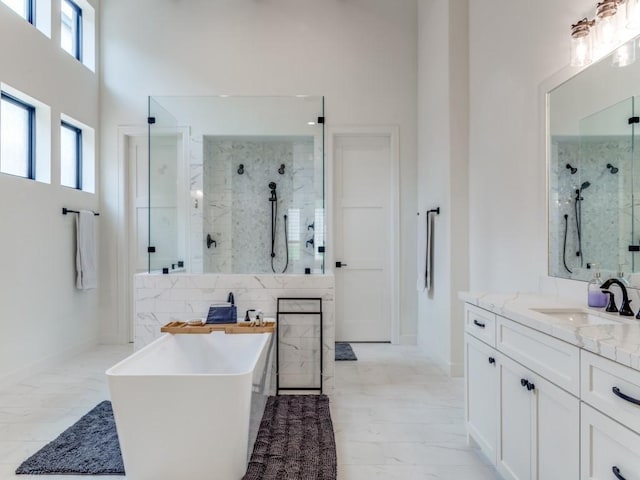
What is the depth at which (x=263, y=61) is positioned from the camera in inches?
174

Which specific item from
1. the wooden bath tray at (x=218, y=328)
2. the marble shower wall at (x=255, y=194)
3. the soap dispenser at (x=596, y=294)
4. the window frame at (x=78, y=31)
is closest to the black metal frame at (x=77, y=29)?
the window frame at (x=78, y=31)

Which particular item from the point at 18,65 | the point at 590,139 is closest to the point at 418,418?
the point at 590,139

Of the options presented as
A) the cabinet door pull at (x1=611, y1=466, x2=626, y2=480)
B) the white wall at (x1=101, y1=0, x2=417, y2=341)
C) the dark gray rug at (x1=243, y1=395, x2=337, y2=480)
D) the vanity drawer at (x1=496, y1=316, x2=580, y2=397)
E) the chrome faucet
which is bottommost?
the dark gray rug at (x1=243, y1=395, x2=337, y2=480)

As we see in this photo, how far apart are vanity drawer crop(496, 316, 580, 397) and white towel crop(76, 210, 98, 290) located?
12.8ft

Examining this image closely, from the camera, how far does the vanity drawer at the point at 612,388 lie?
1041mm

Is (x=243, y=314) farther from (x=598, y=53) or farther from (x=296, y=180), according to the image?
(x=598, y=53)

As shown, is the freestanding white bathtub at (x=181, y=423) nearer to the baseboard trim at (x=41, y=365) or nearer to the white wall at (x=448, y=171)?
the baseboard trim at (x=41, y=365)

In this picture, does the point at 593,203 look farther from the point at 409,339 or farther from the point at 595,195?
the point at 409,339

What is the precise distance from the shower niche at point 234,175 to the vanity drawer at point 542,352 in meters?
1.92

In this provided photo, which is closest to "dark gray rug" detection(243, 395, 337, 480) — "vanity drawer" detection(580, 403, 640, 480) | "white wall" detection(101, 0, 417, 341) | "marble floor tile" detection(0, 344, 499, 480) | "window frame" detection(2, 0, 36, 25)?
"marble floor tile" detection(0, 344, 499, 480)

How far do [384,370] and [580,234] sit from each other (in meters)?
2.15

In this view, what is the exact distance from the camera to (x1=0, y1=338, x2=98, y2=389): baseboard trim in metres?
3.10

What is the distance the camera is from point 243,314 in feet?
10.1

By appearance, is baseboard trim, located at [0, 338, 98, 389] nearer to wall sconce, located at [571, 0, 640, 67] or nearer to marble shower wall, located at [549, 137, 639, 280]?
marble shower wall, located at [549, 137, 639, 280]
